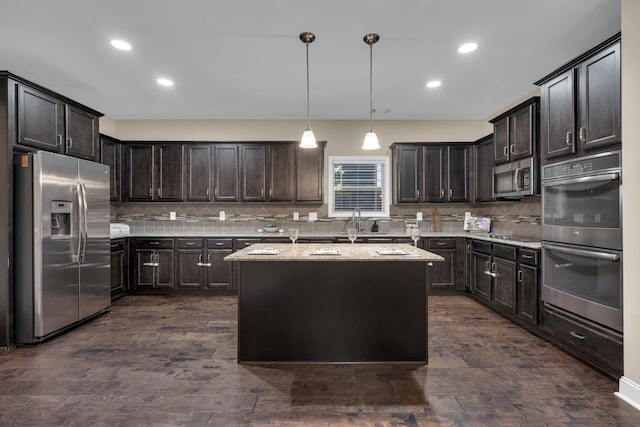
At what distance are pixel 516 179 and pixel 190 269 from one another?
4.44 metres

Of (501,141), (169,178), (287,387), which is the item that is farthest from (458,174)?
(169,178)

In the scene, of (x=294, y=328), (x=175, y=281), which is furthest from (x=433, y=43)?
(x=175, y=281)

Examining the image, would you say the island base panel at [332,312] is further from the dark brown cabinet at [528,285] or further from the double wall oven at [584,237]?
the dark brown cabinet at [528,285]

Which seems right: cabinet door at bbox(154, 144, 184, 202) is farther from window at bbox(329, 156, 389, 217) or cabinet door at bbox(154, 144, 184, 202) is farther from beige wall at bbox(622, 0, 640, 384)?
beige wall at bbox(622, 0, 640, 384)

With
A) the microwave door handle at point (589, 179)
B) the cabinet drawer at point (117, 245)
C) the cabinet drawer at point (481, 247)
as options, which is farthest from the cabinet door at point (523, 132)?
the cabinet drawer at point (117, 245)

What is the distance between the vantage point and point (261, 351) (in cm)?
277

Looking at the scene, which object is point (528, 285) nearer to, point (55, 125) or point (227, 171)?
point (227, 171)

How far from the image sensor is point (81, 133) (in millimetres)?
3816

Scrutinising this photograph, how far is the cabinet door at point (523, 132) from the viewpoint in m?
3.67

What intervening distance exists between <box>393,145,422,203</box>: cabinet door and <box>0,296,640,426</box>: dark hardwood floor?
2466 mm

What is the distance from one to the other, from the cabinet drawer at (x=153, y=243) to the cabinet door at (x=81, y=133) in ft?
4.75

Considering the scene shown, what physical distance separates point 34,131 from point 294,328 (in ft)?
9.83

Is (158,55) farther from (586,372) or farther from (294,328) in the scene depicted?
(586,372)

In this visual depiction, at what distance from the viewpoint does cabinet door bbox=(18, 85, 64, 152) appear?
3105mm
